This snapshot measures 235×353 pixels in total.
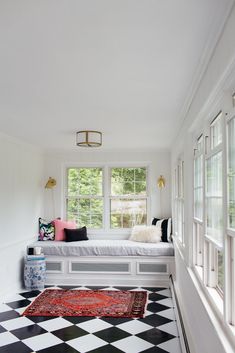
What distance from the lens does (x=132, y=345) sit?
12.1 feet

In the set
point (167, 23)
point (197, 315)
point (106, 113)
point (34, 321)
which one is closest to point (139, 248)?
point (34, 321)

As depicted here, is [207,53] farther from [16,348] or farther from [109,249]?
[109,249]

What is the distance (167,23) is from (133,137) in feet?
12.3

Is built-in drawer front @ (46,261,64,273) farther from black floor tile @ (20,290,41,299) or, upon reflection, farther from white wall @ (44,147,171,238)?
white wall @ (44,147,171,238)

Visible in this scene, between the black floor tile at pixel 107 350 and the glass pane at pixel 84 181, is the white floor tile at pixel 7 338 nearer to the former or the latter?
the black floor tile at pixel 107 350

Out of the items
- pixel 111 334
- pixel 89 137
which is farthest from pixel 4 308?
pixel 89 137

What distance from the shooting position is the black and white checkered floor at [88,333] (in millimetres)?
3621

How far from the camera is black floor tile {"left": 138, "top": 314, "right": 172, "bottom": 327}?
14.1ft

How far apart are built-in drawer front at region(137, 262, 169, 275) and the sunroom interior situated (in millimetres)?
750

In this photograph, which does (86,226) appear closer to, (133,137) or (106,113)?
(133,137)

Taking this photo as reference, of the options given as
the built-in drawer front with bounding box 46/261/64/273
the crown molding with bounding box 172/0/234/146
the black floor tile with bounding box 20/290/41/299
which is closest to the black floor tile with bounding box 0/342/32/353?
the black floor tile with bounding box 20/290/41/299

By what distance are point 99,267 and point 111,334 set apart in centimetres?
221

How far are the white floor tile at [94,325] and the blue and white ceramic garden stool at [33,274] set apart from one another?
5.55 feet

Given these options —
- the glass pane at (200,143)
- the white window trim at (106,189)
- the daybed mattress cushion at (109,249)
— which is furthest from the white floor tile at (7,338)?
the white window trim at (106,189)
